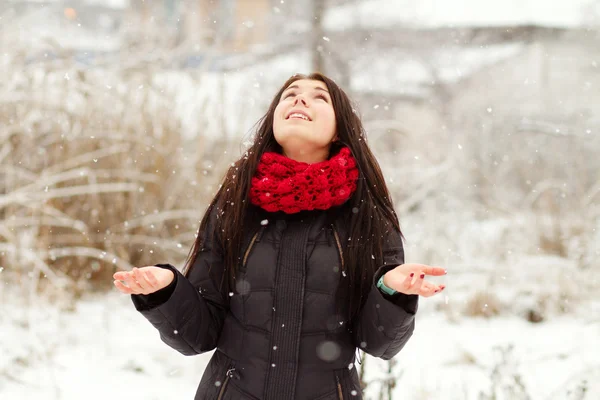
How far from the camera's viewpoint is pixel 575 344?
13.8 feet

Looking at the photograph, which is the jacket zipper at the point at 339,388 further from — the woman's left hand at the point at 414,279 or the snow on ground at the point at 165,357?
the snow on ground at the point at 165,357

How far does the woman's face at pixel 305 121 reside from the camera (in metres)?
1.82

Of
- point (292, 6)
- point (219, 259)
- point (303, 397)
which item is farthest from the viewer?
point (292, 6)

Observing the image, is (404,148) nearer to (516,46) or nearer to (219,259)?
(516,46)

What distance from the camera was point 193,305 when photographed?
170 centimetres

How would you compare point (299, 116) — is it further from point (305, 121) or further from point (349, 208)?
point (349, 208)

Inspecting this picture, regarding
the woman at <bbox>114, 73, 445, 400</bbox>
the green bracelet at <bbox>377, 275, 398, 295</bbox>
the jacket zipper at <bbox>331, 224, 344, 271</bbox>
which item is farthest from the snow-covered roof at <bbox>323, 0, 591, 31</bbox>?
the green bracelet at <bbox>377, 275, 398, 295</bbox>

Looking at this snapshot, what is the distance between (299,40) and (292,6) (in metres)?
1.64

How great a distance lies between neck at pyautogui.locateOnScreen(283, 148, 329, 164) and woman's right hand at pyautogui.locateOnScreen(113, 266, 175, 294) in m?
0.60

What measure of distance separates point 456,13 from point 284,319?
31.1ft

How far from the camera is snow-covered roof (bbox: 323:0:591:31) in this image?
353 inches

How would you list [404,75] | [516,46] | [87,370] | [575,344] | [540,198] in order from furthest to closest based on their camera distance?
[404,75] < [516,46] < [540,198] < [575,344] < [87,370]

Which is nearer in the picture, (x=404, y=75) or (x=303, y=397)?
(x=303, y=397)

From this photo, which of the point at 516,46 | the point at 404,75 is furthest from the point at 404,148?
the point at 516,46
